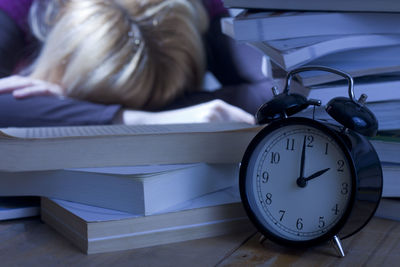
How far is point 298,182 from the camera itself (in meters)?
0.67

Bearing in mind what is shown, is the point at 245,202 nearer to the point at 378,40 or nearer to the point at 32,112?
the point at 378,40

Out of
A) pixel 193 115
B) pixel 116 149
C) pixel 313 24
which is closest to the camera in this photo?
pixel 116 149

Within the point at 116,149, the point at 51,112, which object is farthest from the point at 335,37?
the point at 51,112

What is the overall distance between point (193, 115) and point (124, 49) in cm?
25

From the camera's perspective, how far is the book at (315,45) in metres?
0.81

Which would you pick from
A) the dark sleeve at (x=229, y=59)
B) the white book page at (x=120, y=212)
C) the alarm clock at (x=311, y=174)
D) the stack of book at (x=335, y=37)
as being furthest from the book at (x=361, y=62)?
the dark sleeve at (x=229, y=59)

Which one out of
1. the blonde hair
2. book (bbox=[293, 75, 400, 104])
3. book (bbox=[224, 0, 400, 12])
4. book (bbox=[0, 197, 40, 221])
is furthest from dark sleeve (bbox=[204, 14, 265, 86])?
book (bbox=[0, 197, 40, 221])

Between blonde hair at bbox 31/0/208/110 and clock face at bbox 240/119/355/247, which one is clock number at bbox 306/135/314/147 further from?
blonde hair at bbox 31/0/208/110

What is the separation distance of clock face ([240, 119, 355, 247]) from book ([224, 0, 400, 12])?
0.29m

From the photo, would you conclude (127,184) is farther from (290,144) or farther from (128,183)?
(290,144)

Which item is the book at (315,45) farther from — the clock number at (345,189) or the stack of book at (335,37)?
the clock number at (345,189)

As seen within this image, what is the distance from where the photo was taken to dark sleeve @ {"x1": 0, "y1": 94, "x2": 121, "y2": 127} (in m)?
1.17

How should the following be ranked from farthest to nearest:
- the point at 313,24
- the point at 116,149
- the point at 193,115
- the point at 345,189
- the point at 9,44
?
the point at 193,115, the point at 9,44, the point at 313,24, the point at 116,149, the point at 345,189

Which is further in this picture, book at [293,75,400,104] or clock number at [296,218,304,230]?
book at [293,75,400,104]
